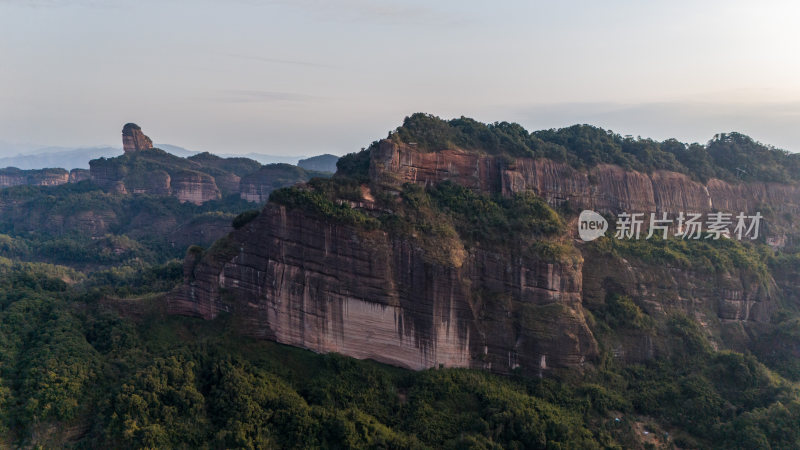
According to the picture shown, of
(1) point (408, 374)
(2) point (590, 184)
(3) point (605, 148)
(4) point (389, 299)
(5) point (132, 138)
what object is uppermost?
(5) point (132, 138)

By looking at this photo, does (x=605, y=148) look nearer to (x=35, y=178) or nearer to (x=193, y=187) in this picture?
(x=193, y=187)

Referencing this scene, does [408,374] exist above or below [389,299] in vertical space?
below

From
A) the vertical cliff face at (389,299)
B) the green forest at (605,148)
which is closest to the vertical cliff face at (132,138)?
the green forest at (605,148)

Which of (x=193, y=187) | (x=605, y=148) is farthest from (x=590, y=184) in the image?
(x=193, y=187)

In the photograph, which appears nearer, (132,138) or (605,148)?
(605,148)

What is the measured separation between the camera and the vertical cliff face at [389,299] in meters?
25.3

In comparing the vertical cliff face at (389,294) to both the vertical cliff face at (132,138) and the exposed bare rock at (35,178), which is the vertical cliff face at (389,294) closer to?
the vertical cliff face at (132,138)

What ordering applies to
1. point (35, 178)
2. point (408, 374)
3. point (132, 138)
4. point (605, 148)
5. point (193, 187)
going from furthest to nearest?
1. point (35, 178)
2. point (132, 138)
3. point (193, 187)
4. point (605, 148)
5. point (408, 374)

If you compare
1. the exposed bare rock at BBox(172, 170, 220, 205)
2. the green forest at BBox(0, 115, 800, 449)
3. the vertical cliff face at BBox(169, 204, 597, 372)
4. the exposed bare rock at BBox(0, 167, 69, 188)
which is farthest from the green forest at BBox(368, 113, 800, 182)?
the exposed bare rock at BBox(0, 167, 69, 188)

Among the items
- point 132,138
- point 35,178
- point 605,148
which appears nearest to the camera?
point 605,148

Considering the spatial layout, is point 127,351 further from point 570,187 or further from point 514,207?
point 570,187

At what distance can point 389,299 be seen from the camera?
82.9 feet

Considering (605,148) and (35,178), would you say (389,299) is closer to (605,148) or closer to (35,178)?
(605,148)

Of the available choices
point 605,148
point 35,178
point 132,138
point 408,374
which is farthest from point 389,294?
point 35,178
